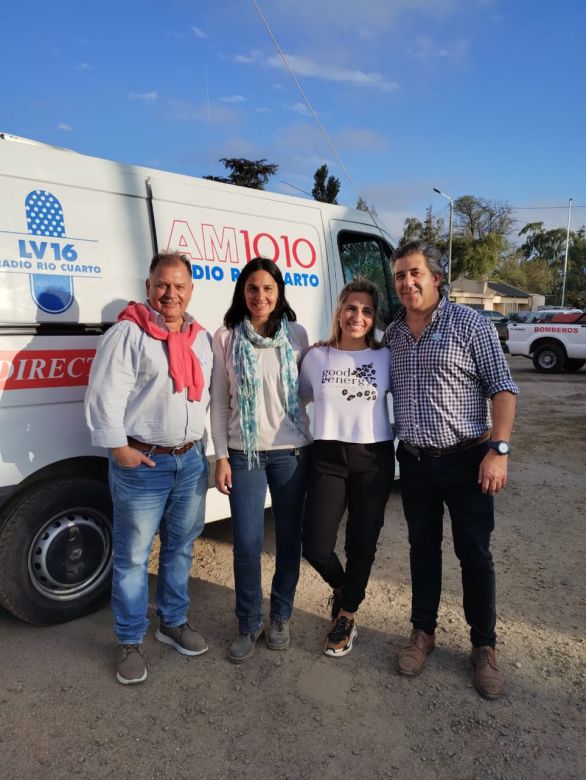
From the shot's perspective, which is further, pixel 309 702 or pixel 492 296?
pixel 492 296

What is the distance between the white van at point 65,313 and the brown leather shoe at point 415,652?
4.33ft

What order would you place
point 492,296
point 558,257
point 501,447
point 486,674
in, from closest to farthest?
1. point 501,447
2. point 486,674
3. point 492,296
4. point 558,257

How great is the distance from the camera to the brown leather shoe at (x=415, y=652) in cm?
256

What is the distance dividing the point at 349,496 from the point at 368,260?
2199 mm

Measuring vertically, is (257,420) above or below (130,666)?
above

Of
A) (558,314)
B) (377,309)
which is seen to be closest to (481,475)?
(377,309)

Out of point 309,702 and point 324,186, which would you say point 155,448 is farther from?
point 324,186

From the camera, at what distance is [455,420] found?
237cm

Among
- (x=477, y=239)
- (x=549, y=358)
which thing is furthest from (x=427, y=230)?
(x=549, y=358)

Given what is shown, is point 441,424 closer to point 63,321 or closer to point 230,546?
point 63,321

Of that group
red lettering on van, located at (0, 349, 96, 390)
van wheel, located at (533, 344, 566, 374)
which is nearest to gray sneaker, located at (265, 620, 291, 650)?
red lettering on van, located at (0, 349, 96, 390)

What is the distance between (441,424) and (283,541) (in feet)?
3.04

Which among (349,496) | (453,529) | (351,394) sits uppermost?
(351,394)

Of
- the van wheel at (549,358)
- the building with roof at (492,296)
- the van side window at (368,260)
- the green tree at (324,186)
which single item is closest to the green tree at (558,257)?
the building with roof at (492,296)
